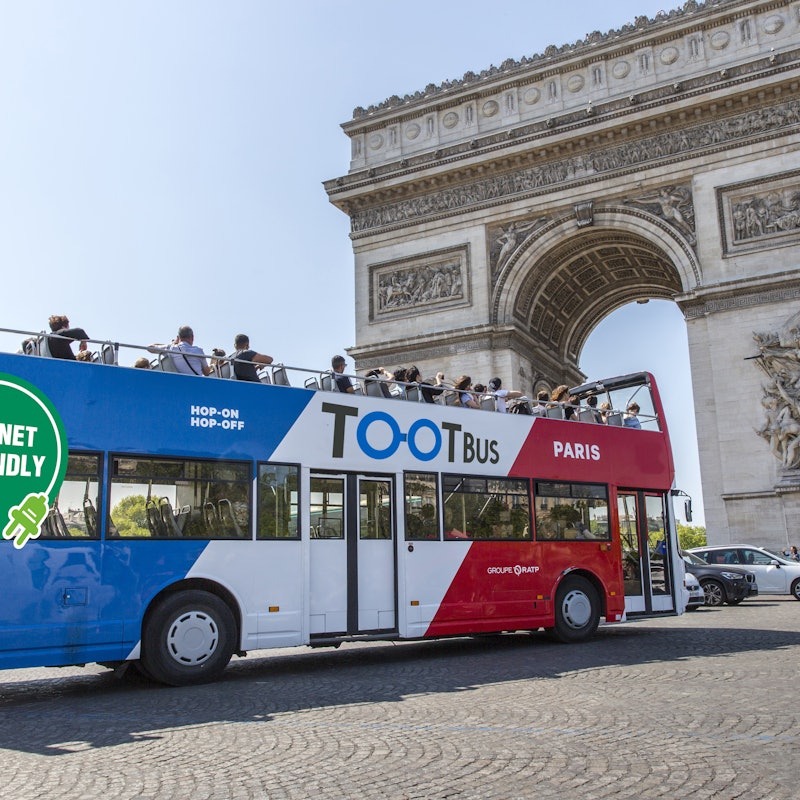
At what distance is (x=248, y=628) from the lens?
9023 mm

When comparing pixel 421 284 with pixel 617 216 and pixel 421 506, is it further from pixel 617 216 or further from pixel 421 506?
pixel 421 506

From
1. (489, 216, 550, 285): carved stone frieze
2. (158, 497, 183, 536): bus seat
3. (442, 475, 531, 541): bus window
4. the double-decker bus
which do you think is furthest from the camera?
(489, 216, 550, 285): carved stone frieze

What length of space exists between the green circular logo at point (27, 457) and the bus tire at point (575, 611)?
680cm

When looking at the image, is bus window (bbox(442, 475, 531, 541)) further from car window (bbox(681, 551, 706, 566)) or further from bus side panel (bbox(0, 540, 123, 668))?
car window (bbox(681, 551, 706, 566))

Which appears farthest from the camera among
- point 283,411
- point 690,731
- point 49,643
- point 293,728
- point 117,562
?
point 283,411

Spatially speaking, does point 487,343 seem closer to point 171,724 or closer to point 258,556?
point 258,556

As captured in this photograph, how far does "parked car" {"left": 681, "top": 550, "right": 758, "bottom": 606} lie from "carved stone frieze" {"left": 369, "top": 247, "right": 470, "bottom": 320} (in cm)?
1243

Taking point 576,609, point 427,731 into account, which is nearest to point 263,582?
point 427,731

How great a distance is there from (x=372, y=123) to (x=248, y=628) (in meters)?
25.7

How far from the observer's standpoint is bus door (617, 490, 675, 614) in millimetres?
12867

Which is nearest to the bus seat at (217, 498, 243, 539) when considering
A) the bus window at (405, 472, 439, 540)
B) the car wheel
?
the bus window at (405, 472, 439, 540)

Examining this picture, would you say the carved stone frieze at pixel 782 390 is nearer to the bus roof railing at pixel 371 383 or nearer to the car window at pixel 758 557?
the car window at pixel 758 557

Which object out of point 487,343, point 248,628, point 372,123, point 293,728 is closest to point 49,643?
point 248,628

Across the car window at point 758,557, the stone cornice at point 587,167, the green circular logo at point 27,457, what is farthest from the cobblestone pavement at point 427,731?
the stone cornice at point 587,167
